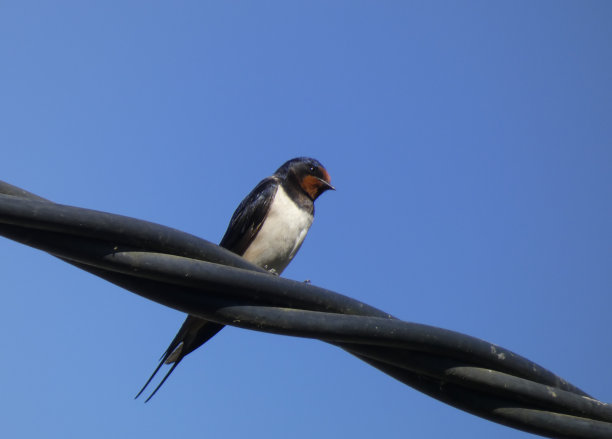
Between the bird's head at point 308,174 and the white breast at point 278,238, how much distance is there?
1.51 feet

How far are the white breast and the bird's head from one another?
0.46 metres

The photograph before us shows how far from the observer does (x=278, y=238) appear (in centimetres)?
550

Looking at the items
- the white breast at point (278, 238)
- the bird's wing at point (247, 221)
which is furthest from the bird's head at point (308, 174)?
the white breast at point (278, 238)

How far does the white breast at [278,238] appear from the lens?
5.49 metres

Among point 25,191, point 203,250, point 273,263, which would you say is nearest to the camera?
point 25,191

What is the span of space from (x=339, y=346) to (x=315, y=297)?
0.58 ft

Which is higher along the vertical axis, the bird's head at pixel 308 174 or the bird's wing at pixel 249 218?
the bird's head at pixel 308 174

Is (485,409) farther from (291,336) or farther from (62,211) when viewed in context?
(62,211)

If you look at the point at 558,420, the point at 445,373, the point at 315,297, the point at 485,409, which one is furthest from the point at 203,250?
the point at 558,420

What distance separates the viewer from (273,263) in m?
5.54

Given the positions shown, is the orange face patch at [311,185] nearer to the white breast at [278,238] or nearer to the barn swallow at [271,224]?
the barn swallow at [271,224]

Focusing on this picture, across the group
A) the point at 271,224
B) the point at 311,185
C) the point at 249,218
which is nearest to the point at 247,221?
the point at 249,218

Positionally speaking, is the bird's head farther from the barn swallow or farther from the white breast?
the white breast

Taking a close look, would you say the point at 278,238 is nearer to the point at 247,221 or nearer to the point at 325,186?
the point at 247,221
